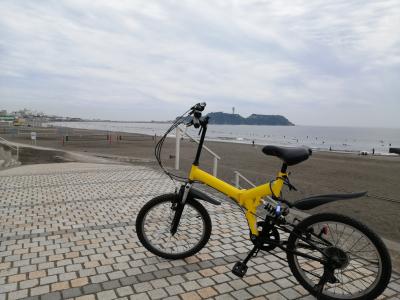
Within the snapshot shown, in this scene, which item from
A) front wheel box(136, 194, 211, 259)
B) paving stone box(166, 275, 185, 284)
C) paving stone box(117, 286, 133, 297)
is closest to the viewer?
paving stone box(117, 286, 133, 297)

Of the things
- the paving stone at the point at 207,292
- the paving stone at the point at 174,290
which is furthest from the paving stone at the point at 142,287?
the paving stone at the point at 207,292

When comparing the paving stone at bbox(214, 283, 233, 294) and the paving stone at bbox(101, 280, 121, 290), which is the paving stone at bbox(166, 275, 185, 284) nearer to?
the paving stone at bbox(214, 283, 233, 294)

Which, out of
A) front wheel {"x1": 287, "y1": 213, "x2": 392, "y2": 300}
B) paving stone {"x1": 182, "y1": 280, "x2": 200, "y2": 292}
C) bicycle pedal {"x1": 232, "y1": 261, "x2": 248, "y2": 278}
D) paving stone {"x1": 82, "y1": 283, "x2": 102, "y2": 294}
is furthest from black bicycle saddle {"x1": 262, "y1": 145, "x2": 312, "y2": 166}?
paving stone {"x1": 82, "y1": 283, "x2": 102, "y2": 294}

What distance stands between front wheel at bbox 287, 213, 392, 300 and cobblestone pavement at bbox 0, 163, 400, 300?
0.21 meters

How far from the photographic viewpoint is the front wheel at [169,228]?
3.84 meters

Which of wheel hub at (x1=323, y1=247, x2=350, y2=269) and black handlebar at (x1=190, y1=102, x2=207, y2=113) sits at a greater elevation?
black handlebar at (x1=190, y1=102, x2=207, y2=113)

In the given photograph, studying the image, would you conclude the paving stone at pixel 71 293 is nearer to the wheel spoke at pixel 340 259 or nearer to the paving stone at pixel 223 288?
the paving stone at pixel 223 288

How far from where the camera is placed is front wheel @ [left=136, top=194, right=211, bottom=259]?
12.6 ft

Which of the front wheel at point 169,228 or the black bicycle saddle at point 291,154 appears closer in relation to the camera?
the black bicycle saddle at point 291,154

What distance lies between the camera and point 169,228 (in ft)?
13.0

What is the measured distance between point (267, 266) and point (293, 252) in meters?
0.69

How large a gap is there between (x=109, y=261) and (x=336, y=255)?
7.69 feet

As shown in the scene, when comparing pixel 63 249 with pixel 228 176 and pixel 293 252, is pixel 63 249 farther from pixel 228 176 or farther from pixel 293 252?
pixel 228 176

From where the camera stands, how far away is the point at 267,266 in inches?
151
